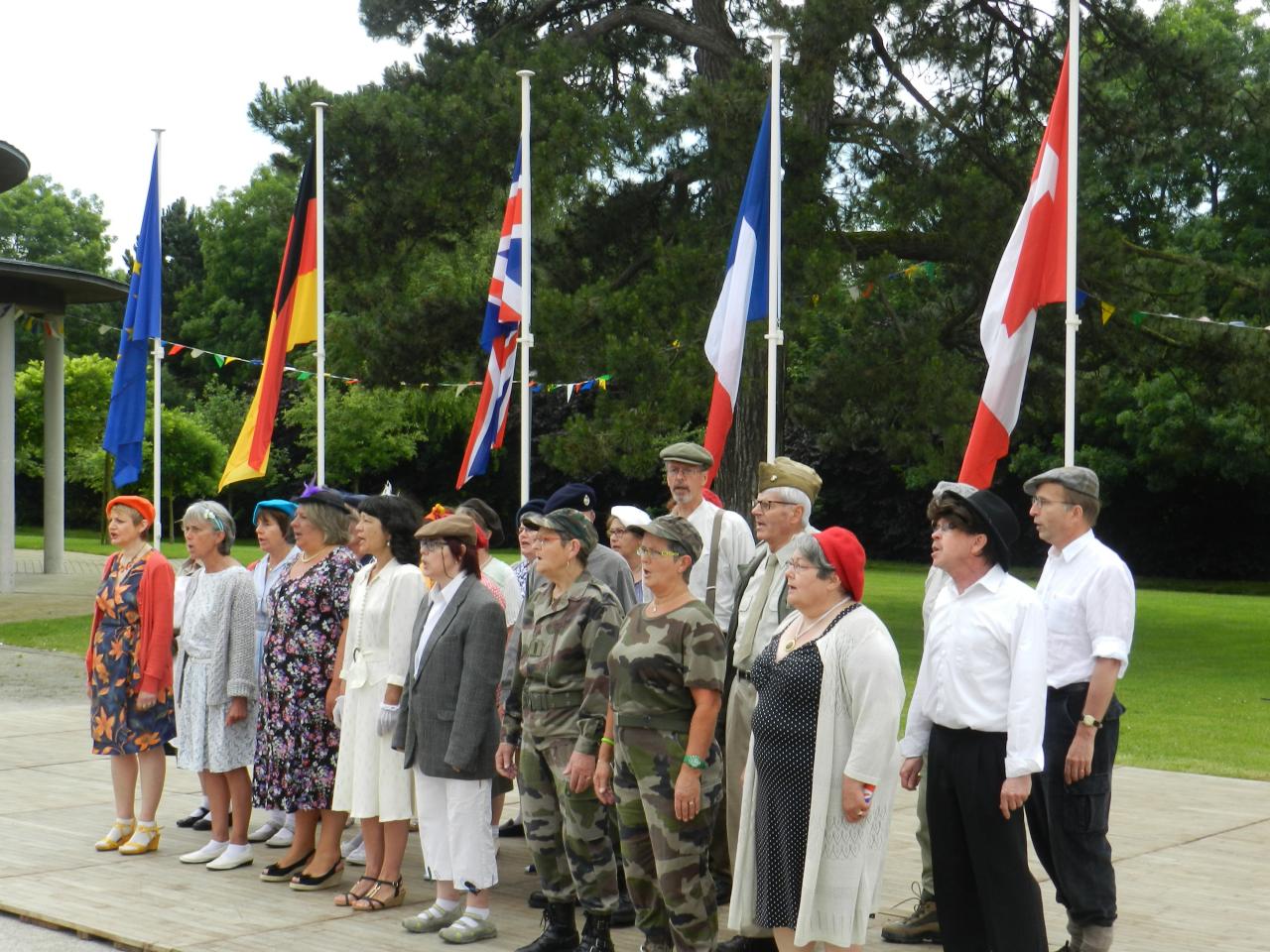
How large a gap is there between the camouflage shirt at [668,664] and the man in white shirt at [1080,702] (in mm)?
1342

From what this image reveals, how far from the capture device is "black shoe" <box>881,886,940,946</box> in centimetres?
630

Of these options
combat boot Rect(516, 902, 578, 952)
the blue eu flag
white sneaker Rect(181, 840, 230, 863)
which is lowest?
white sneaker Rect(181, 840, 230, 863)

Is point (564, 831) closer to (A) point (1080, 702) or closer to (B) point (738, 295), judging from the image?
(A) point (1080, 702)

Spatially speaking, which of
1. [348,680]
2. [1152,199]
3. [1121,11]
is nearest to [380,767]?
[348,680]

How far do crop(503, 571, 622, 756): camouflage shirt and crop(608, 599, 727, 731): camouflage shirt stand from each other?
328mm

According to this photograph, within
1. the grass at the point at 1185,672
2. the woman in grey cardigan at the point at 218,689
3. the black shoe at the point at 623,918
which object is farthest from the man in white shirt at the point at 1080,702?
the grass at the point at 1185,672

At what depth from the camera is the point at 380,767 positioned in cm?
670

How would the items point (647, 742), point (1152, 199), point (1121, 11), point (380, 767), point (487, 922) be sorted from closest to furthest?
point (647, 742)
point (487, 922)
point (380, 767)
point (1121, 11)
point (1152, 199)

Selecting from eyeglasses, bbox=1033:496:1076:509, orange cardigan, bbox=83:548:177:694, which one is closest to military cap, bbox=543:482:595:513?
orange cardigan, bbox=83:548:177:694

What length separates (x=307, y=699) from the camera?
7.20m

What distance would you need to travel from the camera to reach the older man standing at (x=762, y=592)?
20.2 ft

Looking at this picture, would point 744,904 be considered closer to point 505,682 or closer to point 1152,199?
point 505,682

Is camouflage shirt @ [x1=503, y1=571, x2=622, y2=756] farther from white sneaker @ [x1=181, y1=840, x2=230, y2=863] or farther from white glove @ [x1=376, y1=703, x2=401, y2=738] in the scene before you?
white sneaker @ [x1=181, y1=840, x2=230, y2=863]

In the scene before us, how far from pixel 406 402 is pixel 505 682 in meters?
39.5
